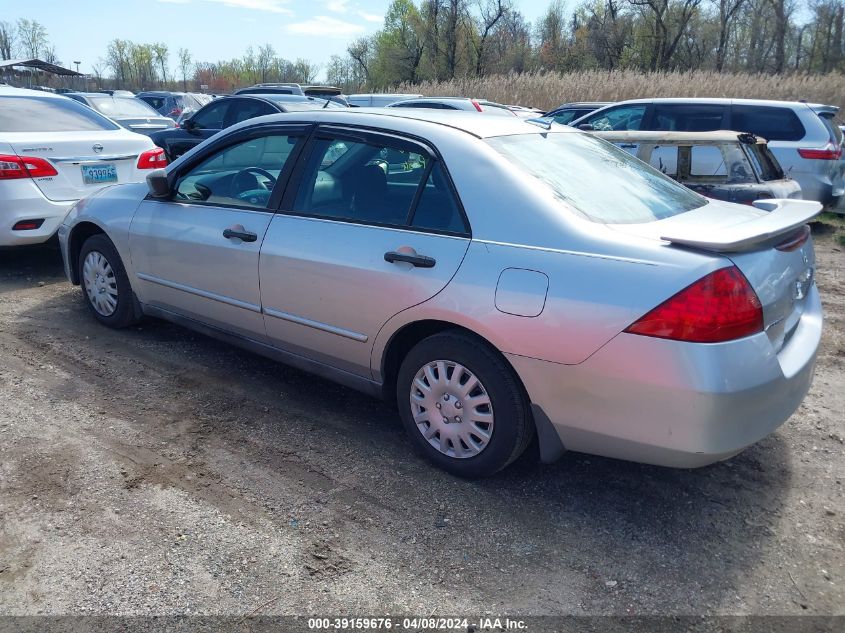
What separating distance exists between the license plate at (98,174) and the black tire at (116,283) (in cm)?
156

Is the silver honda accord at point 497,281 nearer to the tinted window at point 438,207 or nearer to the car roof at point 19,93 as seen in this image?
the tinted window at point 438,207

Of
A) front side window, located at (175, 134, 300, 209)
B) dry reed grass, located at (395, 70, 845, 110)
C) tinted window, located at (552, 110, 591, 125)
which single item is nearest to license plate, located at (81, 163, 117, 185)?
front side window, located at (175, 134, 300, 209)

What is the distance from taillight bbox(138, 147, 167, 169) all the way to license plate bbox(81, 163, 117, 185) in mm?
292

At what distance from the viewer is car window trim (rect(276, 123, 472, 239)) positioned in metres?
3.24

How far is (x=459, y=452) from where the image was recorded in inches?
129

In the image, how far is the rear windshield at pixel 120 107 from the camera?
43.4ft

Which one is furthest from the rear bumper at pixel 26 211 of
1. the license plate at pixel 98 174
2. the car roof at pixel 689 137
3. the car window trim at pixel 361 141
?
the car roof at pixel 689 137

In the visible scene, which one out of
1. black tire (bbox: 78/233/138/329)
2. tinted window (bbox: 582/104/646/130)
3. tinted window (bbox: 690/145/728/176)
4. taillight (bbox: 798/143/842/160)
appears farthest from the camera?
tinted window (bbox: 582/104/646/130)

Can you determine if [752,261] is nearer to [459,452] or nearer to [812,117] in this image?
[459,452]

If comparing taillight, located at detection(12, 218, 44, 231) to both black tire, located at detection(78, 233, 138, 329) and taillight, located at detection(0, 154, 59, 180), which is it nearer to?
taillight, located at detection(0, 154, 59, 180)

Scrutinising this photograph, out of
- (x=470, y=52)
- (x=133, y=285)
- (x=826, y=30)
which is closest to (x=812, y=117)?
(x=133, y=285)

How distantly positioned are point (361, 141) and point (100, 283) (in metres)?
2.54

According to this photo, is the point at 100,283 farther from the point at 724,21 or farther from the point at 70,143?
the point at 724,21

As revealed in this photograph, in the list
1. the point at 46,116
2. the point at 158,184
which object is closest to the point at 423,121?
the point at 158,184
